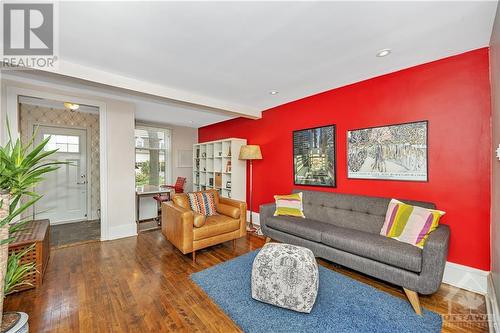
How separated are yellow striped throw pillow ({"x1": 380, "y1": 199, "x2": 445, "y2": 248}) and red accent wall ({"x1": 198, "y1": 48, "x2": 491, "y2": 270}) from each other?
348 mm

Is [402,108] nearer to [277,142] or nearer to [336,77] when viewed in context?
[336,77]

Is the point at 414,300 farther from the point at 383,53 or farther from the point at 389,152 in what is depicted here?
the point at 383,53

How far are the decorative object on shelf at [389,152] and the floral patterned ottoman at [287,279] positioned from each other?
1542 mm

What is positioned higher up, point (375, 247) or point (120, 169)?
point (120, 169)

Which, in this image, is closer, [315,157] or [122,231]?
[315,157]

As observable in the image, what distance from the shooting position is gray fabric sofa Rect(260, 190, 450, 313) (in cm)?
174

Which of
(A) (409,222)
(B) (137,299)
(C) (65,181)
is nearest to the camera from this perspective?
(B) (137,299)

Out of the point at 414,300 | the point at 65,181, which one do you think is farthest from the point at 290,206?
the point at 65,181

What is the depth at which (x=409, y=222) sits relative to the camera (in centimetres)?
209

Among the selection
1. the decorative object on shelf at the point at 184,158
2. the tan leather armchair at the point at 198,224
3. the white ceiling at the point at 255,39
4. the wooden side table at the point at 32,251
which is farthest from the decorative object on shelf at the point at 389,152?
the decorative object on shelf at the point at 184,158

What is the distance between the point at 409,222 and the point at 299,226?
3.78 ft

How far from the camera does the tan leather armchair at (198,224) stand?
8.48 ft

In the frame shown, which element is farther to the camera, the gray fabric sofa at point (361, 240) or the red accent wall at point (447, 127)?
the red accent wall at point (447, 127)

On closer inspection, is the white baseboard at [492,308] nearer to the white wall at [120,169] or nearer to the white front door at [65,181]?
the white wall at [120,169]
